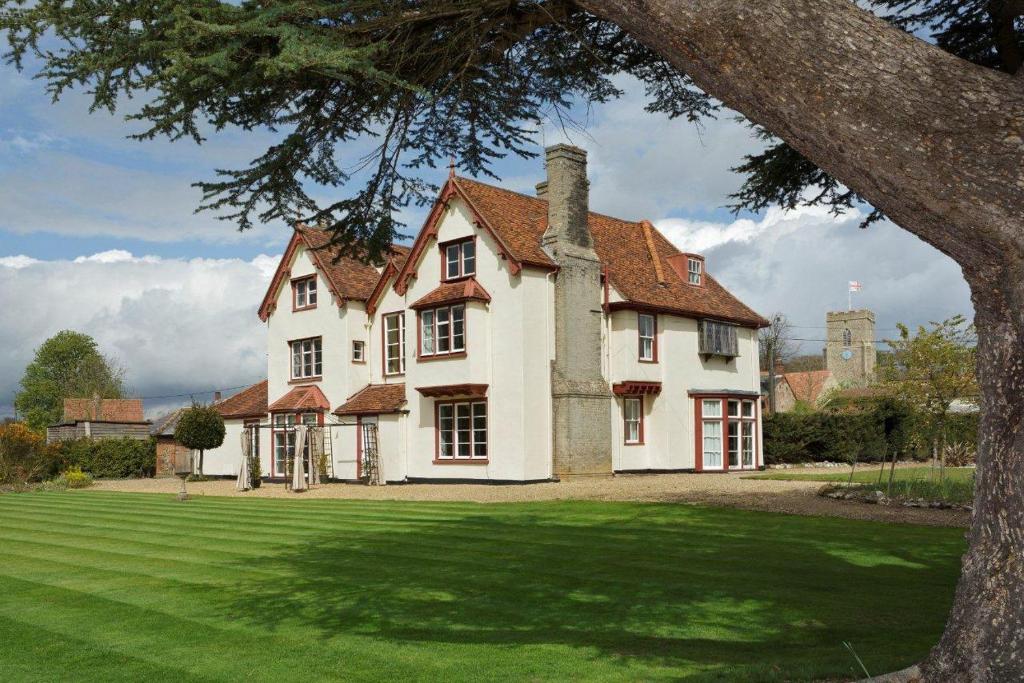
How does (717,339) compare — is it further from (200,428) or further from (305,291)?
→ (200,428)

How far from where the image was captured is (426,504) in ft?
72.0

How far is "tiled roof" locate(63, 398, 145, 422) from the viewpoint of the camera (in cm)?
6925

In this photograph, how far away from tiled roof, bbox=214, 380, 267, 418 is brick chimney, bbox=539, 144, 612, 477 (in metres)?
15.4

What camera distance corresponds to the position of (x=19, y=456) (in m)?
34.9

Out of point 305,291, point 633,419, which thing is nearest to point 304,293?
point 305,291

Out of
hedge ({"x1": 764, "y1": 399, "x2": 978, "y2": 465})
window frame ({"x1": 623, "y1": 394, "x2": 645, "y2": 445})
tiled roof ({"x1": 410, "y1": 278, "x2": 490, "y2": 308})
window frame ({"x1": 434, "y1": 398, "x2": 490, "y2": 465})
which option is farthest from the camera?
hedge ({"x1": 764, "y1": 399, "x2": 978, "y2": 465})

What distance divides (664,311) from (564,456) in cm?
700

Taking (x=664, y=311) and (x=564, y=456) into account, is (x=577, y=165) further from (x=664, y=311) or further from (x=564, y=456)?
(x=564, y=456)

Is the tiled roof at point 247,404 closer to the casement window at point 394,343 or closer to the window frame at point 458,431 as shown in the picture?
the casement window at point 394,343

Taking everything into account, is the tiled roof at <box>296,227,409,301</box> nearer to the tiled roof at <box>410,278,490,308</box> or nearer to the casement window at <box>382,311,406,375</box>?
the casement window at <box>382,311,406,375</box>

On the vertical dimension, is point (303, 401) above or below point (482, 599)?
above

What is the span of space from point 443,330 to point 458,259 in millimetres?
2441

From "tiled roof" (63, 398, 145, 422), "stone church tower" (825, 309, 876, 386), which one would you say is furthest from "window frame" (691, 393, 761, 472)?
"tiled roof" (63, 398, 145, 422)

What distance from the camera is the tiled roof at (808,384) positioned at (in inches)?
2908
